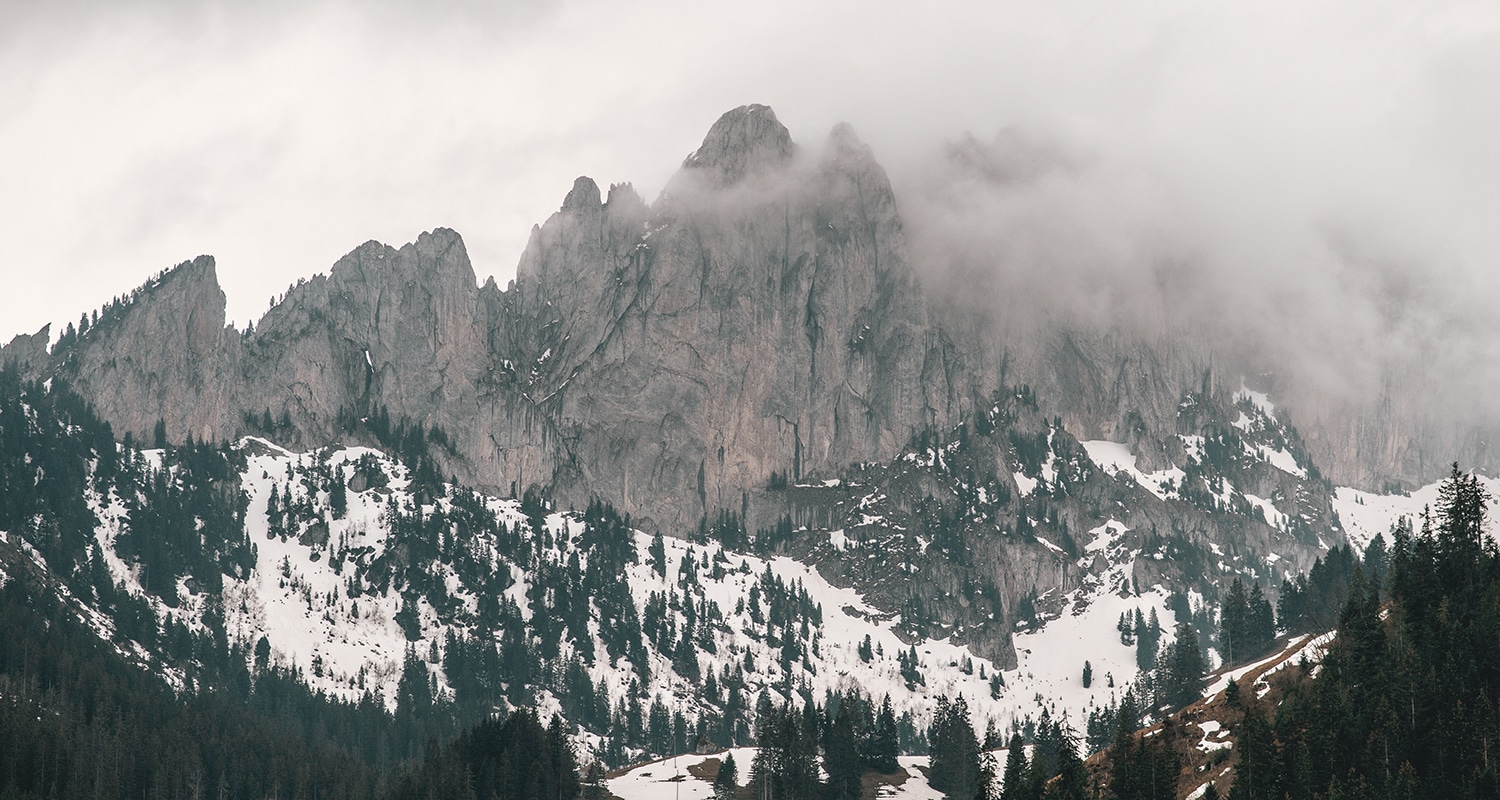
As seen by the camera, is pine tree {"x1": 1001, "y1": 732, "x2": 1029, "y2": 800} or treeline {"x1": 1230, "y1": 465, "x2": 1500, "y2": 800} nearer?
treeline {"x1": 1230, "y1": 465, "x2": 1500, "y2": 800}

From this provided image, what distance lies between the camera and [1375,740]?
125 meters

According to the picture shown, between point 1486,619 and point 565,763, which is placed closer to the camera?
point 1486,619

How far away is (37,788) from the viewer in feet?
624

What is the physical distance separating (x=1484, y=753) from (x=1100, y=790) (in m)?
40.5

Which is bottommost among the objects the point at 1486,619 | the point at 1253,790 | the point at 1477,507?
the point at 1253,790

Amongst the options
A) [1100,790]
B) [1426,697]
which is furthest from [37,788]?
[1426,697]

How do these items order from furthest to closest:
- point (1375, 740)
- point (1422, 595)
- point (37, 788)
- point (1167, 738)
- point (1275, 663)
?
point (37, 788)
point (1275, 663)
point (1167, 738)
point (1422, 595)
point (1375, 740)

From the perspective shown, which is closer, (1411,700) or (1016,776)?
(1411,700)

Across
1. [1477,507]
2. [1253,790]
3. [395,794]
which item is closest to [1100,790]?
[1253,790]

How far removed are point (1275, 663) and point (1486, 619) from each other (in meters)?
47.7

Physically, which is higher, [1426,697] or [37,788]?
[37,788]

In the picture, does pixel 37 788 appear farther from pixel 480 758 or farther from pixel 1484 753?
pixel 1484 753

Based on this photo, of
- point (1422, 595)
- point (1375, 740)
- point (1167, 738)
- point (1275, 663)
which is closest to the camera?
point (1375, 740)

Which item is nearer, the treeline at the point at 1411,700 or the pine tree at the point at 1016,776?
the treeline at the point at 1411,700
